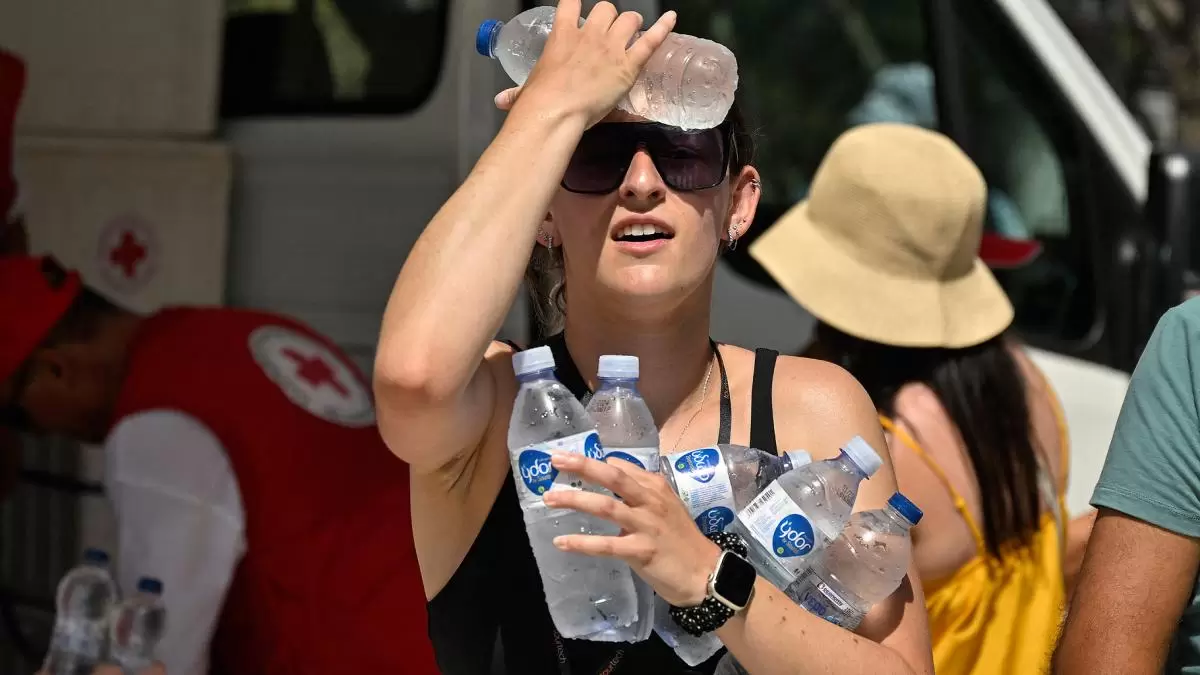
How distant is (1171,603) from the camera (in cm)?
193

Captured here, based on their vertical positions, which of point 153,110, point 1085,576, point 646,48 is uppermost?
point 646,48

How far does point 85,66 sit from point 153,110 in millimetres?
246

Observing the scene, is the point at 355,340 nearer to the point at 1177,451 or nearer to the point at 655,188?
the point at 655,188

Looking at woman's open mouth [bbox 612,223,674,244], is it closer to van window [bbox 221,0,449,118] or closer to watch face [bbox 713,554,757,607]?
watch face [bbox 713,554,757,607]

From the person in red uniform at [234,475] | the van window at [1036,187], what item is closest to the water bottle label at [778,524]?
the person in red uniform at [234,475]

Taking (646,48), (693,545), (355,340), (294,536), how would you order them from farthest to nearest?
(355,340) < (294,536) < (646,48) < (693,545)

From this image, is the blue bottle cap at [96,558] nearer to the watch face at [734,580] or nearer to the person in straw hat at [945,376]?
the person in straw hat at [945,376]

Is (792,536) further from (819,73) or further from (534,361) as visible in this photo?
(819,73)

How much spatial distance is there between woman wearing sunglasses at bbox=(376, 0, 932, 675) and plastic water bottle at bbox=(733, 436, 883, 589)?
54 millimetres

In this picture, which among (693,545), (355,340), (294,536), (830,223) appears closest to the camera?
(693,545)

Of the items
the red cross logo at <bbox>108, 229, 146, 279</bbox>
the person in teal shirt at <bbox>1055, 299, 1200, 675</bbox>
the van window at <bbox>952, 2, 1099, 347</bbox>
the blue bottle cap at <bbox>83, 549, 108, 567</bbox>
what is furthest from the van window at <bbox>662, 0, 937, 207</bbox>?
the person in teal shirt at <bbox>1055, 299, 1200, 675</bbox>

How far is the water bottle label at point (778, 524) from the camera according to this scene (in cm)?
Answer: 170

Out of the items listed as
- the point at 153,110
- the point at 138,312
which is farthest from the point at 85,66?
the point at 138,312

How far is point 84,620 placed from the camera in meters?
3.34
